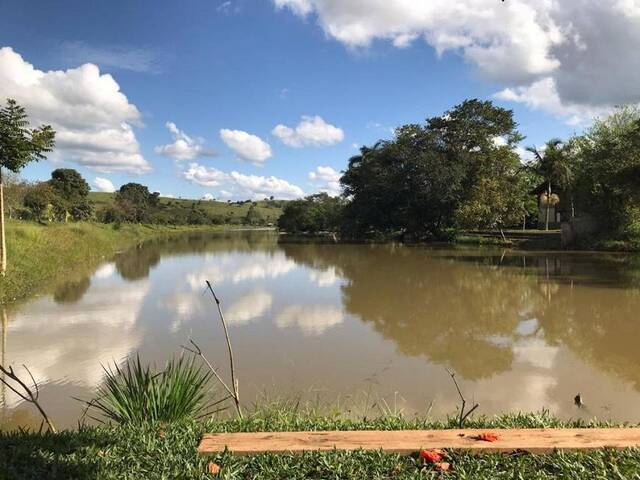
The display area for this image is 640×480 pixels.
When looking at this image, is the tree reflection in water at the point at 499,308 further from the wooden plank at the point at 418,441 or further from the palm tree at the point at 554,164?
the palm tree at the point at 554,164

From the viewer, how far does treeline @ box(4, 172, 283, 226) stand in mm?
35903

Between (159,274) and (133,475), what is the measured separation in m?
17.8

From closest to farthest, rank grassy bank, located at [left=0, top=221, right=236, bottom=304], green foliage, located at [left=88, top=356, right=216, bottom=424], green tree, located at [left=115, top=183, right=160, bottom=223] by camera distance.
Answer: green foliage, located at [left=88, top=356, right=216, bottom=424], grassy bank, located at [left=0, top=221, right=236, bottom=304], green tree, located at [left=115, top=183, right=160, bottom=223]

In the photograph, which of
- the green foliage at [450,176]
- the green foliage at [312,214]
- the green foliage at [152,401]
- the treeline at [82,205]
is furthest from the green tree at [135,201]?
the green foliage at [152,401]

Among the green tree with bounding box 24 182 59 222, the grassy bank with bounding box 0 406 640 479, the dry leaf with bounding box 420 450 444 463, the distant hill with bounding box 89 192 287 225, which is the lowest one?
the grassy bank with bounding box 0 406 640 479

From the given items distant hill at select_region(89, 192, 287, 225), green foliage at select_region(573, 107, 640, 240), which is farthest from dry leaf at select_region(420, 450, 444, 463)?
distant hill at select_region(89, 192, 287, 225)

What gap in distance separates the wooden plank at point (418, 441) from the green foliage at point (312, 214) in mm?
51926

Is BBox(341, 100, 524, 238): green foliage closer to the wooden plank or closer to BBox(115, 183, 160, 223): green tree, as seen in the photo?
the wooden plank

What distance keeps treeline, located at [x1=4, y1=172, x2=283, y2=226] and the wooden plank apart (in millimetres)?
34418

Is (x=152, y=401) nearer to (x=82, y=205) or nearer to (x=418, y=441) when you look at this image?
(x=418, y=441)

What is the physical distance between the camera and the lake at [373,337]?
584 centimetres

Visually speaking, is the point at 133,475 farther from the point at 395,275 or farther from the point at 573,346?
the point at 395,275

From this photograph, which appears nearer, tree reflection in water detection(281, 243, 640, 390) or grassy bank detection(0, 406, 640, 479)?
grassy bank detection(0, 406, 640, 479)

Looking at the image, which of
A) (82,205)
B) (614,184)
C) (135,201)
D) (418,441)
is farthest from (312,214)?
(418,441)
